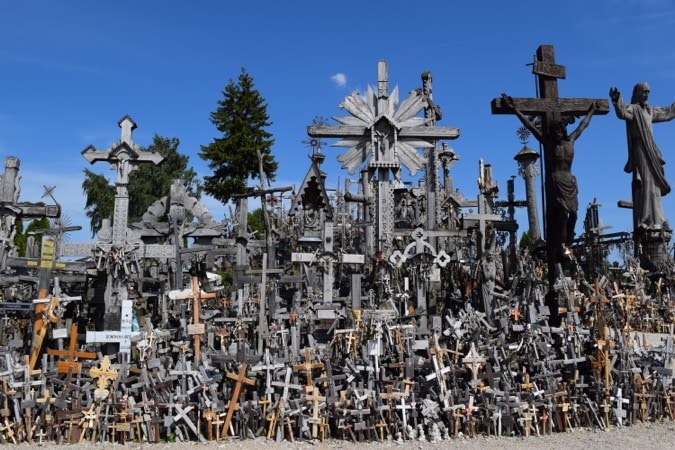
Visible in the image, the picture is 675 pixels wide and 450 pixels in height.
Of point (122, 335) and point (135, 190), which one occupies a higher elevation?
point (135, 190)

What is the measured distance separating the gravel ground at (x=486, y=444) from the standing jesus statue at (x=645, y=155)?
10.6 m

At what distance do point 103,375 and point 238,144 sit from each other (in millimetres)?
25783

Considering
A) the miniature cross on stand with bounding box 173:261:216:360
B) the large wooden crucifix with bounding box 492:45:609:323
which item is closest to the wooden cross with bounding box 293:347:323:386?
the miniature cross on stand with bounding box 173:261:216:360

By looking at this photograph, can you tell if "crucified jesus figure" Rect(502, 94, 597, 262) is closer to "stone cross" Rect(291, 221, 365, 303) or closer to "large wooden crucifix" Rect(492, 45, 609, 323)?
"large wooden crucifix" Rect(492, 45, 609, 323)

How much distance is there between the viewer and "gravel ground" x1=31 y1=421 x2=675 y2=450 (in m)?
6.19

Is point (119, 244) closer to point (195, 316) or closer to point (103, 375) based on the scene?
point (195, 316)

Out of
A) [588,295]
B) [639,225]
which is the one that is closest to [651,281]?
[639,225]

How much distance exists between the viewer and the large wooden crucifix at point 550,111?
27.2 ft

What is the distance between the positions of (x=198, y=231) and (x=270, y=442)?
724cm

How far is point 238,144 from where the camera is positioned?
31.5m

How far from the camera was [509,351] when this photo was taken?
7.19 meters

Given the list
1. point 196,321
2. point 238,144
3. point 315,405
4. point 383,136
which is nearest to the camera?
point 315,405

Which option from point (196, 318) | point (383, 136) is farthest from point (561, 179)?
point (196, 318)

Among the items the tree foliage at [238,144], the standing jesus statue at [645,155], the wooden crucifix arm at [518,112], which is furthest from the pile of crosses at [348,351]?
the tree foliage at [238,144]
